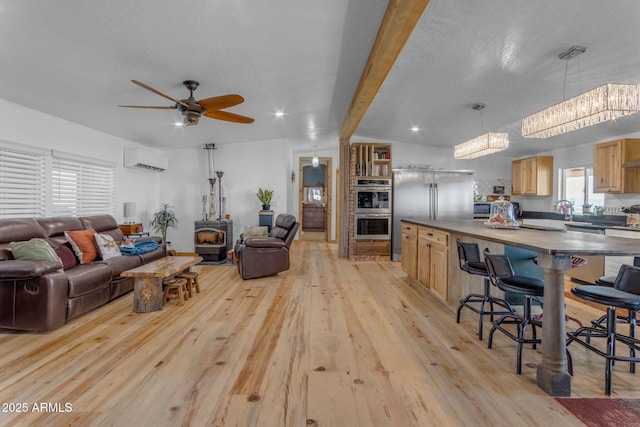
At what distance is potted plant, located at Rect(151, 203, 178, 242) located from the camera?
6.61 m

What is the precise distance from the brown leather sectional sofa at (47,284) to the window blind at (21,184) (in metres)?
0.59

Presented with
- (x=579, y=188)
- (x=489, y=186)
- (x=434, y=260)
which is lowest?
(x=434, y=260)

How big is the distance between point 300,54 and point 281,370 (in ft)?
9.63

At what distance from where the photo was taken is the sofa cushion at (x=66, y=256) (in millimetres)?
3564

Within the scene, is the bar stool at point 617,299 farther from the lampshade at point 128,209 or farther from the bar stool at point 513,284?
the lampshade at point 128,209

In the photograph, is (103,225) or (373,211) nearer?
(103,225)

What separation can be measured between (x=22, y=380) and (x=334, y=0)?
3374 millimetres

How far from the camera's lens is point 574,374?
7.23 ft

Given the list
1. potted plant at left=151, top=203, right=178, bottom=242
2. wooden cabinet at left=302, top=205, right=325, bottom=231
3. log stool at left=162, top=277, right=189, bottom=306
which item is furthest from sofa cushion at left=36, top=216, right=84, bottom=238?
wooden cabinet at left=302, top=205, right=325, bottom=231

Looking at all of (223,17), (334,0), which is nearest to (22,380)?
(223,17)

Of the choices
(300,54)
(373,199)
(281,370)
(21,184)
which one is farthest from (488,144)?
(21,184)

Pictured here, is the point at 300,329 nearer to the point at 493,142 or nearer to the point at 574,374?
the point at 574,374

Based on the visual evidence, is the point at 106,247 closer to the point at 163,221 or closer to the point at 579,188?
the point at 163,221

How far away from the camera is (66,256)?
363 cm
